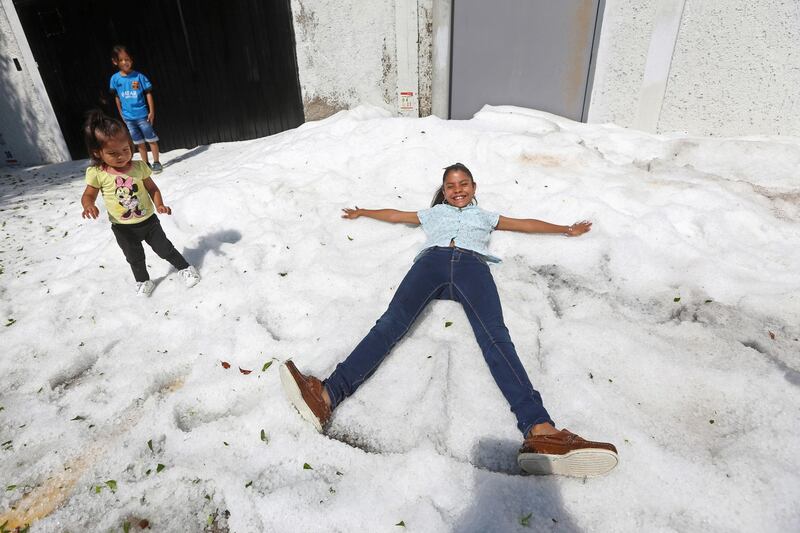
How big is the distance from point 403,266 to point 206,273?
154cm

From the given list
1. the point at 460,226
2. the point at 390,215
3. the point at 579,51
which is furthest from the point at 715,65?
the point at 390,215

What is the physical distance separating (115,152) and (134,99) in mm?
3484

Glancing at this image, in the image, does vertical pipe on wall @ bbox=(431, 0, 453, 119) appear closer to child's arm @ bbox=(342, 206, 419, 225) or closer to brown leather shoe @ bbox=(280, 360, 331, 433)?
child's arm @ bbox=(342, 206, 419, 225)

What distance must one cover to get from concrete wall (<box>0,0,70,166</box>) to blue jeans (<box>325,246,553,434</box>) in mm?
7299

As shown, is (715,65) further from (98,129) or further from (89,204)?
(89,204)

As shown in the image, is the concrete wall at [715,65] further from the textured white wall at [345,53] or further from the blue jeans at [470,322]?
the blue jeans at [470,322]

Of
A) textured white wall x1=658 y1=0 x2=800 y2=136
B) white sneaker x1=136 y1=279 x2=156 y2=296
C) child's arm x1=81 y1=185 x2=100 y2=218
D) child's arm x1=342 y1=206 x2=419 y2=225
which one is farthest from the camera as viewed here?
textured white wall x1=658 y1=0 x2=800 y2=136

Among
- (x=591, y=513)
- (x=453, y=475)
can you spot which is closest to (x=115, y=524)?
(x=453, y=475)

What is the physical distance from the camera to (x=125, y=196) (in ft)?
9.68

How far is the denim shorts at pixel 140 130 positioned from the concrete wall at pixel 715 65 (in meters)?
5.73

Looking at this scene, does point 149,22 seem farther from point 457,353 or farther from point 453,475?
point 453,475

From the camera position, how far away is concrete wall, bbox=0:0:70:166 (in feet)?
21.0

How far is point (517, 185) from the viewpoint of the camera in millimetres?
4172

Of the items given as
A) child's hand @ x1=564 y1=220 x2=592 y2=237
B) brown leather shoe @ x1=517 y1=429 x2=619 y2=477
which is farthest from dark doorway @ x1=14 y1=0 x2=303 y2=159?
brown leather shoe @ x1=517 y1=429 x2=619 y2=477
